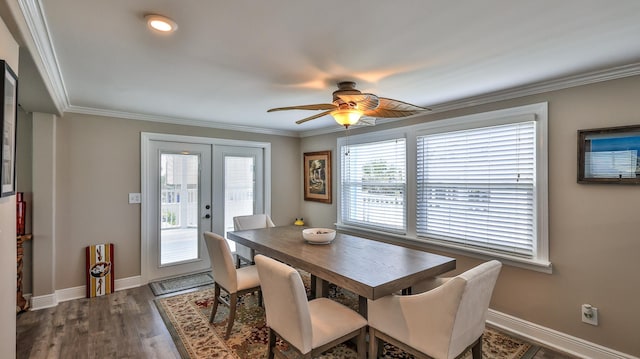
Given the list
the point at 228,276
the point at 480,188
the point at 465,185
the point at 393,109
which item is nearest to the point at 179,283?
the point at 228,276

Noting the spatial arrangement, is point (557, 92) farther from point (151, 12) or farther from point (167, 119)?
point (167, 119)

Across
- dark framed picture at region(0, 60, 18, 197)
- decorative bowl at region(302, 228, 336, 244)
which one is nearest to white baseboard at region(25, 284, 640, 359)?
decorative bowl at region(302, 228, 336, 244)

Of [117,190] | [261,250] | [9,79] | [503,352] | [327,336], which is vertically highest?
[9,79]

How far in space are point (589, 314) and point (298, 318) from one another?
228 centimetres

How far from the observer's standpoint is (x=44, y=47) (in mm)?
1809

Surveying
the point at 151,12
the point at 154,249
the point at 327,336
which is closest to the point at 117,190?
the point at 154,249

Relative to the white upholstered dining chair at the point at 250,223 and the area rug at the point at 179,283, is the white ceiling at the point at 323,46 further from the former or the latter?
the area rug at the point at 179,283

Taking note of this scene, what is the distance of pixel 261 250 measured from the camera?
9.05 ft

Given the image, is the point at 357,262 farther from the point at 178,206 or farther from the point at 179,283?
the point at 178,206

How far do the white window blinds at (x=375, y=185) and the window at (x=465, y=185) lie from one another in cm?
1

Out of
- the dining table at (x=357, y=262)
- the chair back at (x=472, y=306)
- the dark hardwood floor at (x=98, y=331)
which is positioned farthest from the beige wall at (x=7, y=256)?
the chair back at (x=472, y=306)

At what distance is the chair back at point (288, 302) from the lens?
1748 mm

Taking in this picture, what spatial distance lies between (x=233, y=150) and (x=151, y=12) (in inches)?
129

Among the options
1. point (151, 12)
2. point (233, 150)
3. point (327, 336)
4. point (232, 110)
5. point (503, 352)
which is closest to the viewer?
point (151, 12)
